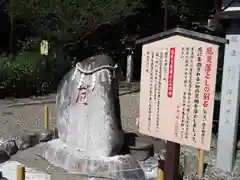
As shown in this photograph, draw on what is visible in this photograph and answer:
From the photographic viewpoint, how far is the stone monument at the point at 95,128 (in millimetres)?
6992

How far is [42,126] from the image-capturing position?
11.0 m

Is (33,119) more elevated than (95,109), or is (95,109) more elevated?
(95,109)

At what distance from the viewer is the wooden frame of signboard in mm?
4395

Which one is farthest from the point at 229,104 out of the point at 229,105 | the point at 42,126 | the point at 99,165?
the point at 42,126

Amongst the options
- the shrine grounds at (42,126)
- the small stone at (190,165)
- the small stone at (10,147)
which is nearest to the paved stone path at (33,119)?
the shrine grounds at (42,126)

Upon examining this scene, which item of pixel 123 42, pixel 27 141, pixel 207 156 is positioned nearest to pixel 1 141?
pixel 27 141

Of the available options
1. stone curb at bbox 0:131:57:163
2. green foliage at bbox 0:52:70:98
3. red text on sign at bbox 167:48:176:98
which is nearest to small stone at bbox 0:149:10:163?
stone curb at bbox 0:131:57:163

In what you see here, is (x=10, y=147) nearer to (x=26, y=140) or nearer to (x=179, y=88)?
(x=26, y=140)

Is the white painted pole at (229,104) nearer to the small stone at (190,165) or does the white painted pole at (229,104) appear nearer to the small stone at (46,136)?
the small stone at (190,165)

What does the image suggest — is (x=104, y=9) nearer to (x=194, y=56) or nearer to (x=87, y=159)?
(x=87, y=159)

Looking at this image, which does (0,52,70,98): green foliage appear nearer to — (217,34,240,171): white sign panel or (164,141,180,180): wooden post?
(217,34,240,171): white sign panel

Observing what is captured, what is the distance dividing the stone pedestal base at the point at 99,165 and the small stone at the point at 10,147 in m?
1.18

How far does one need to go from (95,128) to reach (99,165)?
→ 2.29ft

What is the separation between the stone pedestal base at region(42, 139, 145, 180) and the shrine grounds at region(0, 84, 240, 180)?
0.15 metres
